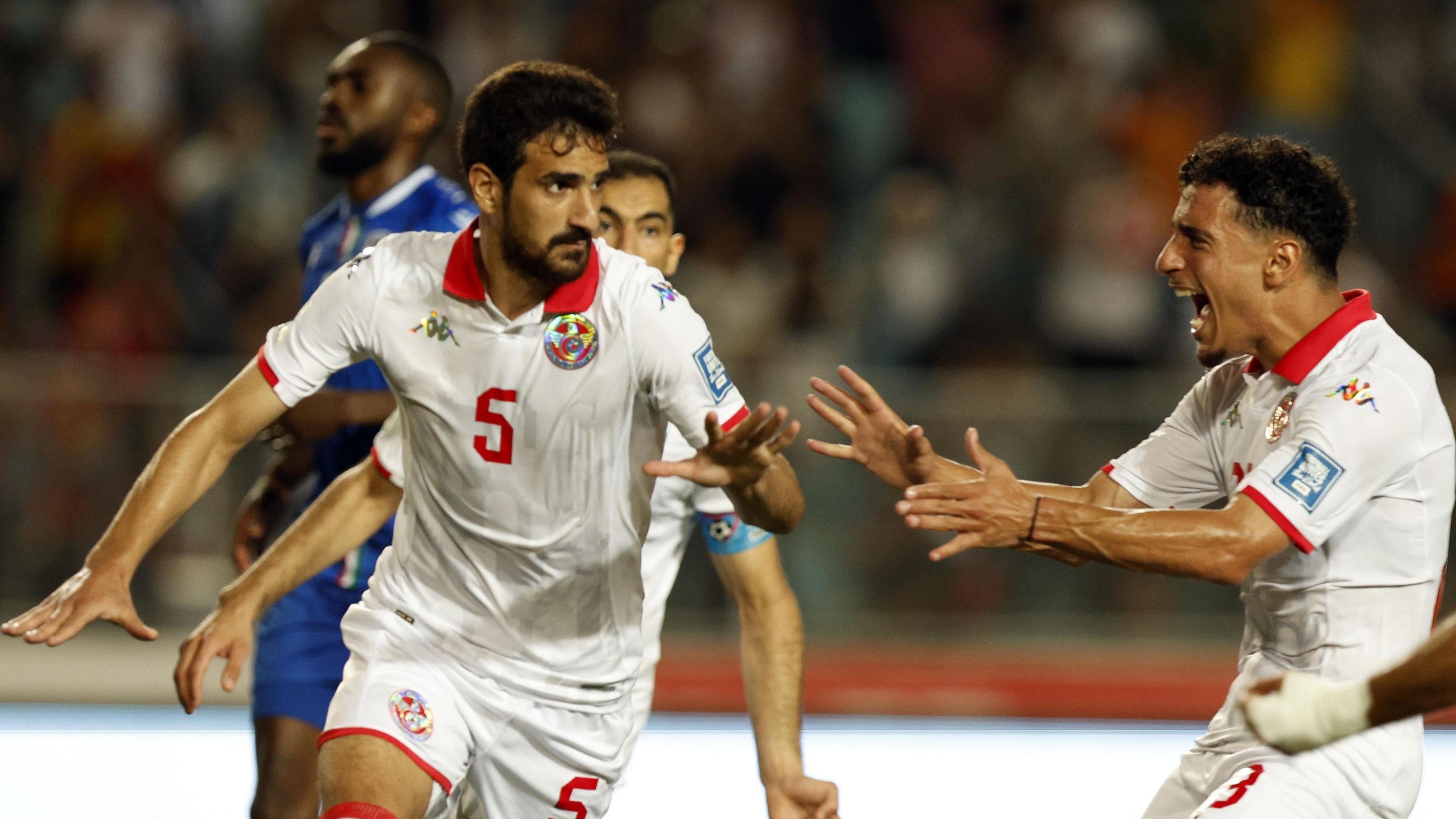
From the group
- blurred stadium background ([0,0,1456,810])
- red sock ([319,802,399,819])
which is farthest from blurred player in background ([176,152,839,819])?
blurred stadium background ([0,0,1456,810])

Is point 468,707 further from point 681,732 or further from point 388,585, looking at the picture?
point 681,732

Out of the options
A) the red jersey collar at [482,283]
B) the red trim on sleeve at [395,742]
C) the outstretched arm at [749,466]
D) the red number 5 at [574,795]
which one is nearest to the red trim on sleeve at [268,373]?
the red jersey collar at [482,283]

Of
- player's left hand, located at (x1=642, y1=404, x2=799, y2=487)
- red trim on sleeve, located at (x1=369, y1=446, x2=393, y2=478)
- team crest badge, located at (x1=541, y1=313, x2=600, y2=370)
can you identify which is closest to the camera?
player's left hand, located at (x1=642, y1=404, x2=799, y2=487)

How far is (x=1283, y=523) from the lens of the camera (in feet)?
11.7

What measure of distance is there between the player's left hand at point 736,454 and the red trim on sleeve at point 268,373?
37.6 inches

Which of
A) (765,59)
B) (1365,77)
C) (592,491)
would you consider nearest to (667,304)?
(592,491)

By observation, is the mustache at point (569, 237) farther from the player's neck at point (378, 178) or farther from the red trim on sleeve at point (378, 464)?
the player's neck at point (378, 178)

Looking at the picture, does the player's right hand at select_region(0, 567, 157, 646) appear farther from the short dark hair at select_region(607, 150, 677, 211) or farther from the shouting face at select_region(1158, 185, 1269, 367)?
the shouting face at select_region(1158, 185, 1269, 367)

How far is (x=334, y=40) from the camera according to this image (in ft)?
37.6

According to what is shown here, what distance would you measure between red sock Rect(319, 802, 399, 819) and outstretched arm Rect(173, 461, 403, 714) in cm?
40

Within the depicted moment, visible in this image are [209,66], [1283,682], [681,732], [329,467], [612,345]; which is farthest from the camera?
[209,66]

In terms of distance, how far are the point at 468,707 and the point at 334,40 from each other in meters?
8.53

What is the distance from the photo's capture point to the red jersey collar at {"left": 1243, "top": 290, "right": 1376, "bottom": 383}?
3.82 metres

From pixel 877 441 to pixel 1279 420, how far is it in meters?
0.95
